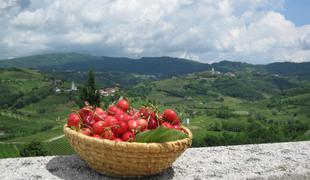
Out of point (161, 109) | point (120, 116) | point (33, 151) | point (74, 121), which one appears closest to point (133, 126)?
point (120, 116)

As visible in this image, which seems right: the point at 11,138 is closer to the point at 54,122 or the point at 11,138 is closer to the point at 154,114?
the point at 54,122

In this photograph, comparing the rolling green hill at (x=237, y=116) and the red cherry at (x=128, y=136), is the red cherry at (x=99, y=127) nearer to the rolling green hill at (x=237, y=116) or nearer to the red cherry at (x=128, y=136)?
the red cherry at (x=128, y=136)

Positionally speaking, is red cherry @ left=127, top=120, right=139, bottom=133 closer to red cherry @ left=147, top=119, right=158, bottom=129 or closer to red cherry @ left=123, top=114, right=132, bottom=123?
red cherry @ left=123, top=114, right=132, bottom=123

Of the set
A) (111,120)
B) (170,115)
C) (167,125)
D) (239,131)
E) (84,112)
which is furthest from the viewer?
(239,131)

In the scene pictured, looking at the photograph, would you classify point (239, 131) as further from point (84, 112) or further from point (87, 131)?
point (87, 131)

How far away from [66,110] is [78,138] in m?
123

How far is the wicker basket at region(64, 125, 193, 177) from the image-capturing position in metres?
3.33

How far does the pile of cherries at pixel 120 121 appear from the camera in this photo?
3.56 metres

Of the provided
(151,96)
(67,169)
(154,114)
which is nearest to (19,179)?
(67,169)

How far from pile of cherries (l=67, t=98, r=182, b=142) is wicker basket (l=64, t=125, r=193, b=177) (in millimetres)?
128

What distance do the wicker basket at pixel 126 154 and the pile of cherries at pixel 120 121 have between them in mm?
128

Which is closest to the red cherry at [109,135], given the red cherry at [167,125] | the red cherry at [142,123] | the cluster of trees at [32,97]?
the red cherry at [142,123]

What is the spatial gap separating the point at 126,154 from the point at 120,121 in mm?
387

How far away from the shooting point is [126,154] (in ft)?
11.0
